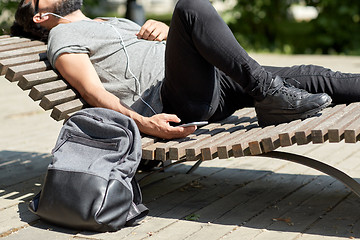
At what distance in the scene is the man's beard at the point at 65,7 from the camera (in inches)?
147

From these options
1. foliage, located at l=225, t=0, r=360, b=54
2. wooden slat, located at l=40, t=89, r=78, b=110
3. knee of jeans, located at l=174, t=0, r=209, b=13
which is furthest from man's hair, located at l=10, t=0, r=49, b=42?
foliage, located at l=225, t=0, r=360, b=54

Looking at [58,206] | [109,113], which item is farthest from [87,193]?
[109,113]

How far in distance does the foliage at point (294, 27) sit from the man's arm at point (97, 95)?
823 cm

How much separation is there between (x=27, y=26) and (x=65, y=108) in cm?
80

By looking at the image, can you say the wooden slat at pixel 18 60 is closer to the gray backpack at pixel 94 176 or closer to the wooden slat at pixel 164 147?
the gray backpack at pixel 94 176

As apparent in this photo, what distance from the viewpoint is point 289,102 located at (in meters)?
3.12

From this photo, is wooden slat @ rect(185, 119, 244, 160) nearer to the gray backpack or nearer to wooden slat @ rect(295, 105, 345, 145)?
the gray backpack

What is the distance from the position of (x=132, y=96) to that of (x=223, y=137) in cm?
63

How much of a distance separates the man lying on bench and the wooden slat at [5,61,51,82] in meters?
0.11

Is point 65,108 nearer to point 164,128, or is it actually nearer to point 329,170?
point 164,128

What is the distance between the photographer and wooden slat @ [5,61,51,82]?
138 inches

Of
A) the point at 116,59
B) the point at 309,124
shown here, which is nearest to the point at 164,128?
the point at 116,59

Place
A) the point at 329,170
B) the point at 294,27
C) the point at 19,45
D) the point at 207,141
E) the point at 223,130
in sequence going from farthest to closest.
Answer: the point at 294,27, the point at 19,45, the point at 223,130, the point at 207,141, the point at 329,170

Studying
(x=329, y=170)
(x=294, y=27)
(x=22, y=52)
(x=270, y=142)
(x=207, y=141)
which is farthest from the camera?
(x=294, y=27)
